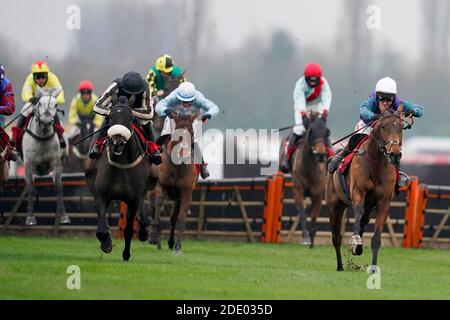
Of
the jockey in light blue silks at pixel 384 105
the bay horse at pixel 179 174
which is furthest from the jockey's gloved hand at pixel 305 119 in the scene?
the jockey in light blue silks at pixel 384 105

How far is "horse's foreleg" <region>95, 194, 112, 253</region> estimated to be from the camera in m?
18.6

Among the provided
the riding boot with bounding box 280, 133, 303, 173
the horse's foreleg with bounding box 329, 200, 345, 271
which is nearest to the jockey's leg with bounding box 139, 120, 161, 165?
the horse's foreleg with bounding box 329, 200, 345, 271

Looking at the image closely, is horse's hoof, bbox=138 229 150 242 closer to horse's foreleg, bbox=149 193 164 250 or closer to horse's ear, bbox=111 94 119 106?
horse's foreleg, bbox=149 193 164 250

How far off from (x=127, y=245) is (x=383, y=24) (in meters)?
25.4

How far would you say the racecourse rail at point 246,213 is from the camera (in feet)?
85.0

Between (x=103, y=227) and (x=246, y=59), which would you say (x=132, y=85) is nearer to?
(x=103, y=227)

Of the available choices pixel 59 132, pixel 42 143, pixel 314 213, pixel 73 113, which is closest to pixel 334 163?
pixel 314 213

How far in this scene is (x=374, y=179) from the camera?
59.7ft

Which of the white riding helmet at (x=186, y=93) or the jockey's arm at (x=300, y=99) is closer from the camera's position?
the white riding helmet at (x=186, y=93)

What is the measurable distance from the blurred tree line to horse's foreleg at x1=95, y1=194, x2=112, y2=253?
13151 millimetres

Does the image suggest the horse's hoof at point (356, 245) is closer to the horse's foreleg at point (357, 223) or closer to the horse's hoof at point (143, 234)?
the horse's foreleg at point (357, 223)

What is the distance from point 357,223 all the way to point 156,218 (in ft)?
19.2

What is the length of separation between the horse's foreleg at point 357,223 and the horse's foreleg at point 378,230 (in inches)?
8.6

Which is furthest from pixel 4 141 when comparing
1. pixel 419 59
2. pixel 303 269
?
pixel 419 59
